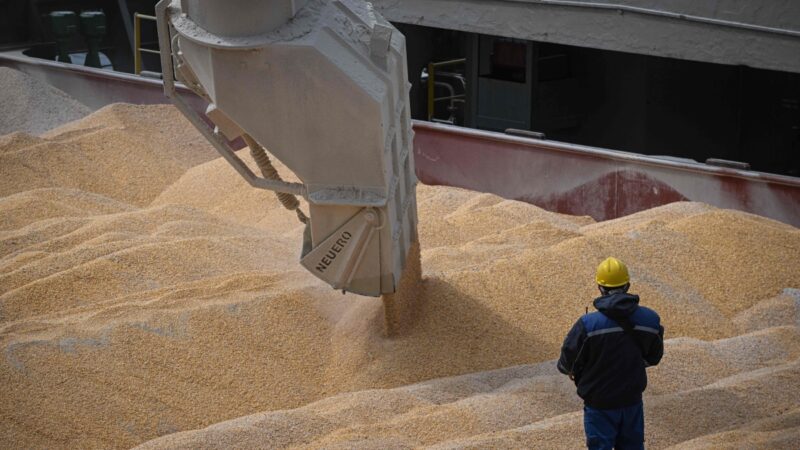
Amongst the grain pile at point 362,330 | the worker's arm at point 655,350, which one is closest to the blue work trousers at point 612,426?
the worker's arm at point 655,350

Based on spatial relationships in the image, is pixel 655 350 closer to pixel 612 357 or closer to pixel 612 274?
pixel 612 357

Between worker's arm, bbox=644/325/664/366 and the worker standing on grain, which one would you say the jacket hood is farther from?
worker's arm, bbox=644/325/664/366

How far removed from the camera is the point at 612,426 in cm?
514

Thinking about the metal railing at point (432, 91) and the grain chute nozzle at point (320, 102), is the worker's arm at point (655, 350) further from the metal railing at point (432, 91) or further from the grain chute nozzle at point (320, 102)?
the metal railing at point (432, 91)

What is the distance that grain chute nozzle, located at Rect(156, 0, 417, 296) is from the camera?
6.04 meters

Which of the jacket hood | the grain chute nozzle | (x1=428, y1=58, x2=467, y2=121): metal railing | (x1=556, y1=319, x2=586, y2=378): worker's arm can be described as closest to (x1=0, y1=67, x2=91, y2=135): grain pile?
(x1=428, y1=58, x2=467, y2=121): metal railing

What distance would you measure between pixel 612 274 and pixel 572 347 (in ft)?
1.15

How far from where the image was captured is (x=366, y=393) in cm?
622

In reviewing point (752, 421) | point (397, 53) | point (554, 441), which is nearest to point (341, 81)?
point (397, 53)

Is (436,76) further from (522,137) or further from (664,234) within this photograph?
(664,234)

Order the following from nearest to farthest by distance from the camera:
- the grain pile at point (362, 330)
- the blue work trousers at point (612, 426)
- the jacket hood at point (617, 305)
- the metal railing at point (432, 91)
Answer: the jacket hood at point (617, 305) < the blue work trousers at point (612, 426) < the grain pile at point (362, 330) < the metal railing at point (432, 91)

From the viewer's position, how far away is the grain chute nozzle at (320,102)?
6.04 meters

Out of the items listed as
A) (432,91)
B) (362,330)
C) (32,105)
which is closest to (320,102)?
(362,330)

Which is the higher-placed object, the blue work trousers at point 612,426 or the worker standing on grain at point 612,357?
the worker standing on grain at point 612,357
